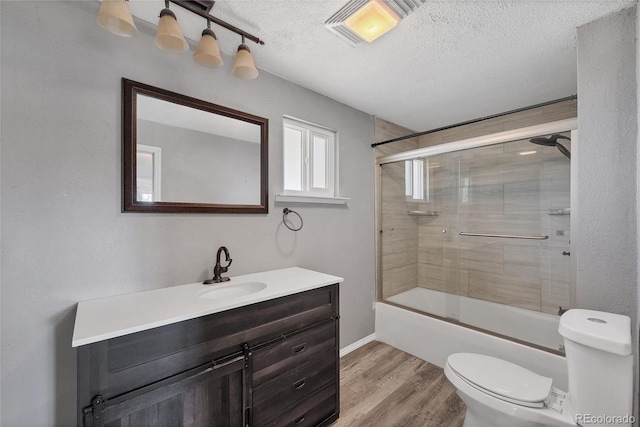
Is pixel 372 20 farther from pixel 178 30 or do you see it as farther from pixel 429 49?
pixel 178 30

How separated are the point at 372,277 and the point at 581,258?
5.21 ft

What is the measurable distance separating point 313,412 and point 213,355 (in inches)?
29.9

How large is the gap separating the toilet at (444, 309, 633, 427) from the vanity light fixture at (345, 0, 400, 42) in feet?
5.45

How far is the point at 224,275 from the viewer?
166cm

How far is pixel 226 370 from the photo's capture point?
1.13 metres

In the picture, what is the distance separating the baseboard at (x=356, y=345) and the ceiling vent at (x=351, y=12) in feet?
7.96

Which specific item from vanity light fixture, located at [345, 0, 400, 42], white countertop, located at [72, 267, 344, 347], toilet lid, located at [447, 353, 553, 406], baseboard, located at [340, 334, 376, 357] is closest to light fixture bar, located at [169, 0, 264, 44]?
vanity light fixture, located at [345, 0, 400, 42]

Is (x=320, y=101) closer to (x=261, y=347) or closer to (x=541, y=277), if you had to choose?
(x=261, y=347)

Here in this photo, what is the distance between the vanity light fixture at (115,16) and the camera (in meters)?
1.00

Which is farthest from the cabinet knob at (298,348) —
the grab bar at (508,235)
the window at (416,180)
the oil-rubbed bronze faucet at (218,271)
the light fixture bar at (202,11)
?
the grab bar at (508,235)

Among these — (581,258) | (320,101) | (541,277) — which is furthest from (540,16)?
(541,277)

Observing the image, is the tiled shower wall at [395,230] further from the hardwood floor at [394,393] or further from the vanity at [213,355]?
the vanity at [213,355]

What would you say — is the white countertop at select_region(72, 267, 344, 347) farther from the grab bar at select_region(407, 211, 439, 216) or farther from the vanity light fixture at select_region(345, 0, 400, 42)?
the grab bar at select_region(407, 211, 439, 216)

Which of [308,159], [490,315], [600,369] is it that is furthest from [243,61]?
[490,315]
